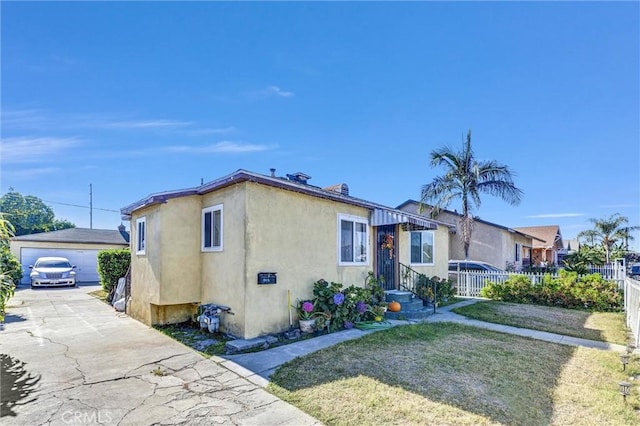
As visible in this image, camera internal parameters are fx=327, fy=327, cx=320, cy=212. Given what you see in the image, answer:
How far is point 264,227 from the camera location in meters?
8.34

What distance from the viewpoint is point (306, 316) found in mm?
8758

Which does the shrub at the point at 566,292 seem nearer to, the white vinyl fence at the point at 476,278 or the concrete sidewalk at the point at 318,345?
the white vinyl fence at the point at 476,278

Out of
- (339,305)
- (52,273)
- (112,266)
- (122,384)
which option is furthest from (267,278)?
(52,273)

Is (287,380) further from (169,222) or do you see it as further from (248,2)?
(248,2)

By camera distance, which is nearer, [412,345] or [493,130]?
[412,345]

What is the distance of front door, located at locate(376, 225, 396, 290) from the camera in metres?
12.6

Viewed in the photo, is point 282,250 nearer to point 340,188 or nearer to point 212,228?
point 212,228

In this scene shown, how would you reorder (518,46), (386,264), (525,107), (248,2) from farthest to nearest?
(525,107), (386,264), (518,46), (248,2)

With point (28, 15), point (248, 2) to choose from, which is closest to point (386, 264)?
point (248, 2)

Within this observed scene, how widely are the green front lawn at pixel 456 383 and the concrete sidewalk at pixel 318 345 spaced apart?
339 millimetres

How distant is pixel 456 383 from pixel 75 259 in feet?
91.1

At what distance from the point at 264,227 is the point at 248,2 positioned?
740 cm

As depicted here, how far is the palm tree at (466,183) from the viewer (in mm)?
19266

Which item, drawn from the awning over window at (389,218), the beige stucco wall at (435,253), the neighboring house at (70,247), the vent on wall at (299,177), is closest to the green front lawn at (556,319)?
the beige stucco wall at (435,253)
